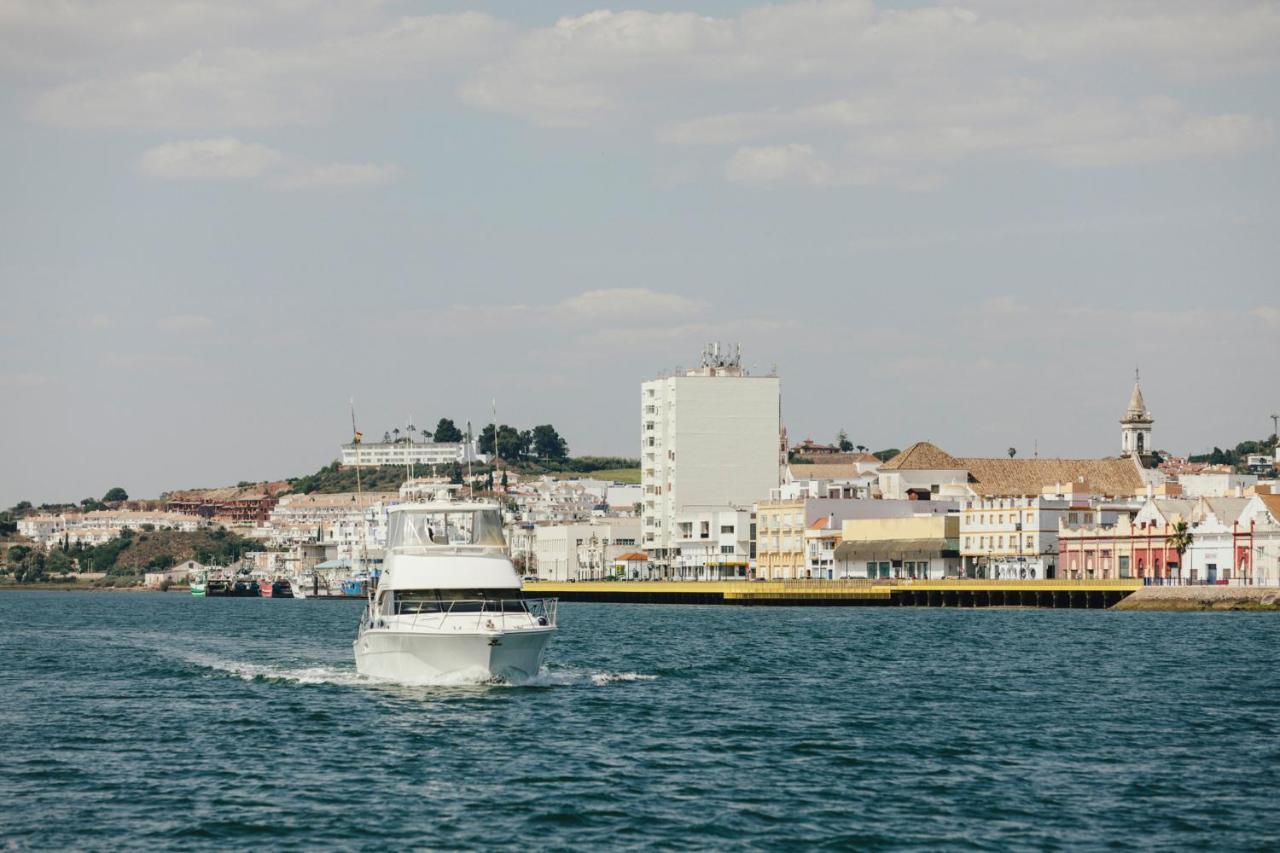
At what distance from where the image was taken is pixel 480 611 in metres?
54.0

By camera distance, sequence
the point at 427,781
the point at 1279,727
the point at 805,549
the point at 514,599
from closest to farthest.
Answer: the point at 427,781 < the point at 1279,727 < the point at 514,599 < the point at 805,549

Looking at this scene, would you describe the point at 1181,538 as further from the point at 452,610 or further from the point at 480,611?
the point at 452,610

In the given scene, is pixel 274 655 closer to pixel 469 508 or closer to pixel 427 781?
pixel 469 508

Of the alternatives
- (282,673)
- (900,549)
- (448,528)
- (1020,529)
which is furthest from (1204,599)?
(448,528)

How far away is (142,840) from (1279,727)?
29077mm

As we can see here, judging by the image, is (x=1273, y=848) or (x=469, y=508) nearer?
(x=1273, y=848)

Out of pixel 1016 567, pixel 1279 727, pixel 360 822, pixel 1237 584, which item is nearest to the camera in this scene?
pixel 360 822

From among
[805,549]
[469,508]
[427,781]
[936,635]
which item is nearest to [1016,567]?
[805,549]

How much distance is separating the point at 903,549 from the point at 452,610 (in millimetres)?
118995

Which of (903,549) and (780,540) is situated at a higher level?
(780,540)

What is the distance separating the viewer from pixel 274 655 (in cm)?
7925

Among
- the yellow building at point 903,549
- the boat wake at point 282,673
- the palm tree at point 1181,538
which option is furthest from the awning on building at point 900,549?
the boat wake at point 282,673

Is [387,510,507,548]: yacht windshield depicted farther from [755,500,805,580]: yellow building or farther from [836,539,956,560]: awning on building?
[755,500,805,580]: yellow building

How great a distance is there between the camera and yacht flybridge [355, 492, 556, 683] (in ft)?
174
